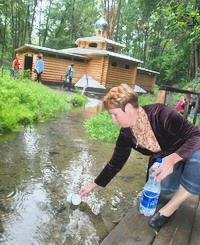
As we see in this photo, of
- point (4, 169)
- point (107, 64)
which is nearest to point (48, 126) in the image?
point (4, 169)

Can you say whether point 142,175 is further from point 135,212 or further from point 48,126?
point 48,126

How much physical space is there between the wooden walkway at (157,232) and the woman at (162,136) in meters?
0.10

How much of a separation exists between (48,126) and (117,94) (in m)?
5.50

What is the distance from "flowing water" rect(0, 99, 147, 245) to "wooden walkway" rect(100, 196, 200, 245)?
0.29 metres

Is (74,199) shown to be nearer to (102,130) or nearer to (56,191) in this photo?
(56,191)

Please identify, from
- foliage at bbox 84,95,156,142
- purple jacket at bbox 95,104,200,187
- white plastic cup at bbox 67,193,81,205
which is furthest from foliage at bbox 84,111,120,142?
purple jacket at bbox 95,104,200,187

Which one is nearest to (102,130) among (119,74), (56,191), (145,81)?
(56,191)

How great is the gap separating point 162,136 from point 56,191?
1758 mm

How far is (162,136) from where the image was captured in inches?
91.4

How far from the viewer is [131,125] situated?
230 cm

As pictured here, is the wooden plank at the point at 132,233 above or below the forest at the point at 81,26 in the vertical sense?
below

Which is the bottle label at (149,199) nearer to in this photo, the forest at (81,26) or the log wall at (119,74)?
the log wall at (119,74)

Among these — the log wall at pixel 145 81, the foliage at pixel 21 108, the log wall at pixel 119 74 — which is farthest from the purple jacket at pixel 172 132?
the log wall at pixel 145 81

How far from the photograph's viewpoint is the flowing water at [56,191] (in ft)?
8.32
